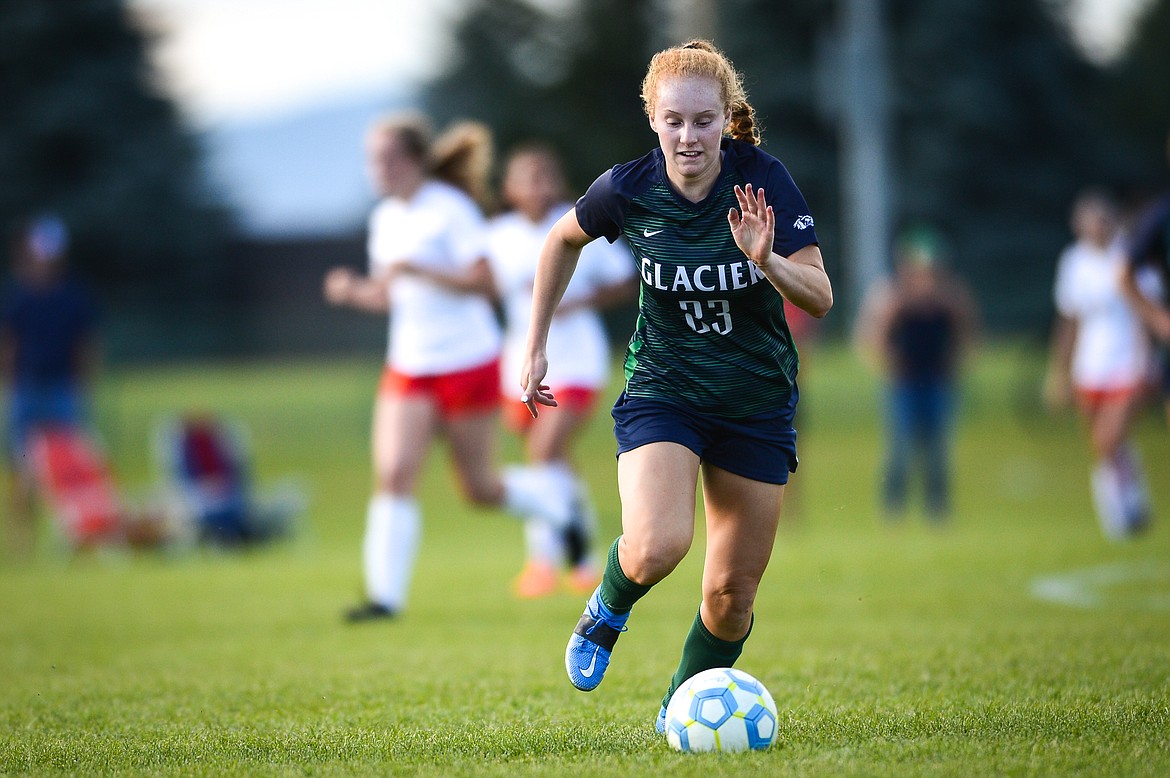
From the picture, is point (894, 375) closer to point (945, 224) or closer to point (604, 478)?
point (604, 478)

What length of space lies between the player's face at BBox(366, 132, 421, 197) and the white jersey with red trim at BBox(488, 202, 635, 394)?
1.43m

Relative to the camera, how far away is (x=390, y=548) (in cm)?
799

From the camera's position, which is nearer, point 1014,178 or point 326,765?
point 326,765

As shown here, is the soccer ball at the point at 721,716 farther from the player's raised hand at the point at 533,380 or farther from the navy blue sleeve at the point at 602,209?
the navy blue sleeve at the point at 602,209

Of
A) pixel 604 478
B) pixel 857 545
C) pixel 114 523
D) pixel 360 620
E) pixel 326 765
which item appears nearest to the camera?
Result: pixel 326 765

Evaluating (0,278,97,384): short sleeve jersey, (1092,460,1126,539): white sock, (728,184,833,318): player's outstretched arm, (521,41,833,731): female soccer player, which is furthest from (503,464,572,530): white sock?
(0,278,97,384): short sleeve jersey

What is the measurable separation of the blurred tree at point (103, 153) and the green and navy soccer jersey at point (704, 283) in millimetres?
36783

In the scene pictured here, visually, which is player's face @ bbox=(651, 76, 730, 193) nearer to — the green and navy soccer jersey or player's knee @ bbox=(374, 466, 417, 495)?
the green and navy soccer jersey

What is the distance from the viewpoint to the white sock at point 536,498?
8.75m

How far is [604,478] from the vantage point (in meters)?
21.6

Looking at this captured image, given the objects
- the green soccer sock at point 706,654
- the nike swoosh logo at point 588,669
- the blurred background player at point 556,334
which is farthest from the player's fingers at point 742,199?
the blurred background player at point 556,334

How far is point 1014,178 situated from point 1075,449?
22.6 metres

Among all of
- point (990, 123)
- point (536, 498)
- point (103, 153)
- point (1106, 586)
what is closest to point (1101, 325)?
point (1106, 586)

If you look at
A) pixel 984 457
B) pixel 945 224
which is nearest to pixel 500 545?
pixel 984 457
